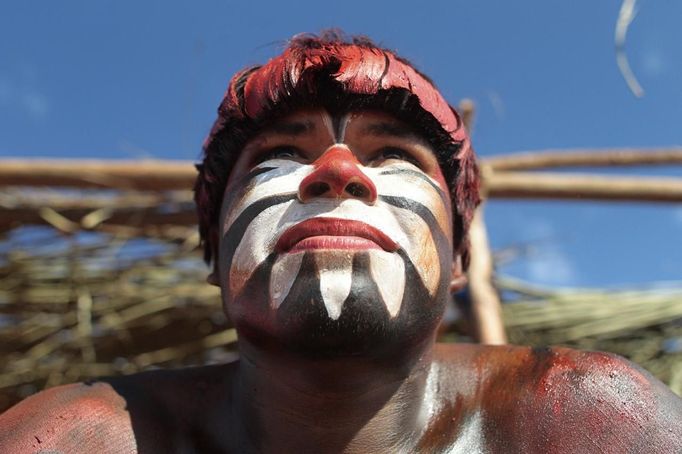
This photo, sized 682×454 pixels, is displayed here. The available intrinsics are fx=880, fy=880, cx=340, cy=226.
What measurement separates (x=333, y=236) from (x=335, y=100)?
252 mm

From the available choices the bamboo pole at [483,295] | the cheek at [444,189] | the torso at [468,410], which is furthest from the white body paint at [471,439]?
the bamboo pole at [483,295]

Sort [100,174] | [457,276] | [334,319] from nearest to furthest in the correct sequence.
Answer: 1. [334,319]
2. [457,276]
3. [100,174]

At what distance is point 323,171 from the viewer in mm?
1191

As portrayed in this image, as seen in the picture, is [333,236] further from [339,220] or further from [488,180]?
[488,180]

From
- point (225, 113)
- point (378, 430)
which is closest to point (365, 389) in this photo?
point (378, 430)

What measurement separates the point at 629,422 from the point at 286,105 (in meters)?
0.67

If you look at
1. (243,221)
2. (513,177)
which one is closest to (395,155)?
(243,221)

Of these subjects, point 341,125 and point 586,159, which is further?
point 586,159

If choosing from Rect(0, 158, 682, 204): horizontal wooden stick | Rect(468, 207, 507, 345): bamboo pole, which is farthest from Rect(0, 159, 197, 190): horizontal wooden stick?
Rect(468, 207, 507, 345): bamboo pole

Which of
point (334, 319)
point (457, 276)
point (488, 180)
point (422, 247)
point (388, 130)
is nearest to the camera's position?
point (334, 319)

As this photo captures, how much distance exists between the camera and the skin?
1152mm

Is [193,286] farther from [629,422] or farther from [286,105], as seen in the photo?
[629,422]

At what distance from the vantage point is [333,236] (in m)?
1.15

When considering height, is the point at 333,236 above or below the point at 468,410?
above
